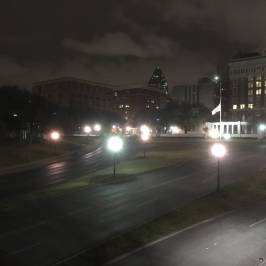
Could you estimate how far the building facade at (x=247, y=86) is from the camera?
151m

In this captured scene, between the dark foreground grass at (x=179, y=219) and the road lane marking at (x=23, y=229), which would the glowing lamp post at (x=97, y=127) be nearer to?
the dark foreground grass at (x=179, y=219)

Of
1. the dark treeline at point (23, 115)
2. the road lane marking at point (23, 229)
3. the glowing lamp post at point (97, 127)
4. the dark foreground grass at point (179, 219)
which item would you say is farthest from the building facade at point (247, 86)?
the road lane marking at point (23, 229)

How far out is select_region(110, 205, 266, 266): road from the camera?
55.2 ft

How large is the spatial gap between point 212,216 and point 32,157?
145 ft

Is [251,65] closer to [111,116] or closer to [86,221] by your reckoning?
[111,116]

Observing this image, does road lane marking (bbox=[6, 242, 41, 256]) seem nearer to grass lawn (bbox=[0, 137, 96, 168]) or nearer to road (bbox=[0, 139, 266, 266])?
road (bbox=[0, 139, 266, 266])

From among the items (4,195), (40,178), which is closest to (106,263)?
(4,195)

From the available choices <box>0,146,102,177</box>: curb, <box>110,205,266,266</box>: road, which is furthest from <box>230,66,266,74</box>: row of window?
<box>110,205,266,266</box>: road

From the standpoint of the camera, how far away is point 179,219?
75.8ft

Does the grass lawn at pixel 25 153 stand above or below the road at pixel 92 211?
above

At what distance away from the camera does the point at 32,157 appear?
210 ft

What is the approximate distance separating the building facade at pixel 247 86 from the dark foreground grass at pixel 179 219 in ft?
390

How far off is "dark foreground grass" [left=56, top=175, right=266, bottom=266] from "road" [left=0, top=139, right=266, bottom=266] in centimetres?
94

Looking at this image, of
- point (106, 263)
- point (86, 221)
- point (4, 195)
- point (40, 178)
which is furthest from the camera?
point (40, 178)
